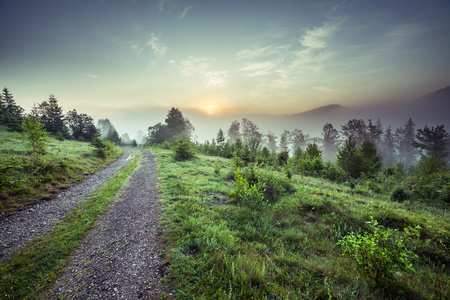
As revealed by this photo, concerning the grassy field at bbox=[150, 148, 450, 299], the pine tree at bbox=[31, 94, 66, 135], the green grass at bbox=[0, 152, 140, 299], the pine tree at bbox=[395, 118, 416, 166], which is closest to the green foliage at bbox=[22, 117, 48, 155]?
the green grass at bbox=[0, 152, 140, 299]

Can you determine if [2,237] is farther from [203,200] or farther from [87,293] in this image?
[203,200]

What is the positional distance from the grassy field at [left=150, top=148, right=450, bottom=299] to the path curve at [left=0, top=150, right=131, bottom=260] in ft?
15.5

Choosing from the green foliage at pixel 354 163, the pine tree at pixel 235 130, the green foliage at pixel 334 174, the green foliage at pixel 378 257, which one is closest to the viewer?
the green foliage at pixel 378 257

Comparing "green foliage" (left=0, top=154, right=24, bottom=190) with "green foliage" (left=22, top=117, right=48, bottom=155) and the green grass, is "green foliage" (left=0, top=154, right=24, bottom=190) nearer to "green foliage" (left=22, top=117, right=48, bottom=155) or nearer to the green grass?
"green foliage" (left=22, top=117, right=48, bottom=155)

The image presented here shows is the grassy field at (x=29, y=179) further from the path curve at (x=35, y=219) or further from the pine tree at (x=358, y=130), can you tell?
the pine tree at (x=358, y=130)

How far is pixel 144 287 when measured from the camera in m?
3.51

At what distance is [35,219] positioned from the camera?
22.2 ft

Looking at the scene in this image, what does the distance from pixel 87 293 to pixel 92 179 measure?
13103 mm

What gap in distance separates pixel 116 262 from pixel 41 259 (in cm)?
234

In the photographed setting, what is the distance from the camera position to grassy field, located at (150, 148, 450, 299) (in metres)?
3.29

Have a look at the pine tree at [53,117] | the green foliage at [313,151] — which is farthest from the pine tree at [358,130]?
the pine tree at [53,117]

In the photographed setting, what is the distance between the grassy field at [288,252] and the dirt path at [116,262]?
1.81 feet

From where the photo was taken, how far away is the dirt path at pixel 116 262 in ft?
11.4

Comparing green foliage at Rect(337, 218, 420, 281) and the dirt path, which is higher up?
green foliage at Rect(337, 218, 420, 281)
